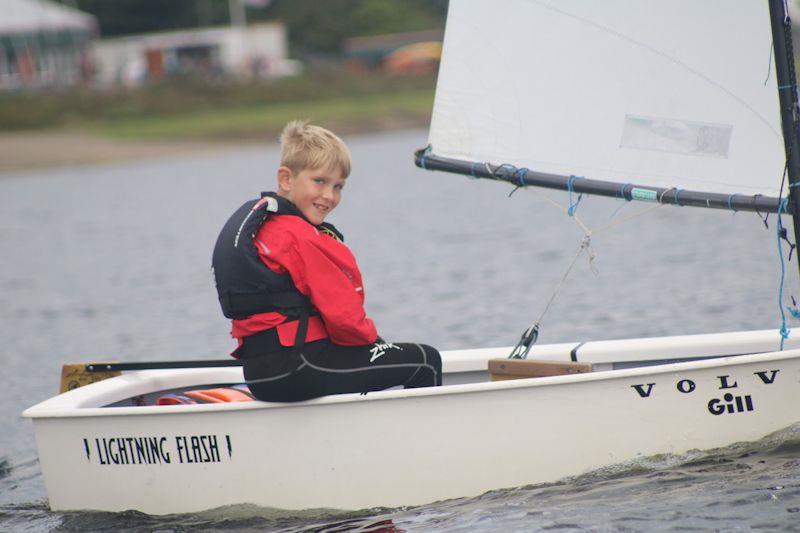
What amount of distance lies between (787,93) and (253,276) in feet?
6.72

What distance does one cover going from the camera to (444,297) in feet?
34.6

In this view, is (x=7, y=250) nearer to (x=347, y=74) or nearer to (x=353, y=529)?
(x=353, y=529)

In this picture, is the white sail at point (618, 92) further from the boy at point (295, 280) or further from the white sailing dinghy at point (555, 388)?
the boy at point (295, 280)

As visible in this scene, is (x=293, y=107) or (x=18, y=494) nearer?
(x=18, y=494)

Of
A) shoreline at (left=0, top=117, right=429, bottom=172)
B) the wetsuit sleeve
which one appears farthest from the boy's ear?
shoreline at (left=0, top=117, right=429, bottom=172)

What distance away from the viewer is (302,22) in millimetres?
53781

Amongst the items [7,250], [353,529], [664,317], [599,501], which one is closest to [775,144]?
[599,501]

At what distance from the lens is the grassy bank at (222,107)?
101 ft

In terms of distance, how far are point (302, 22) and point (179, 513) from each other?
50625 millimetres

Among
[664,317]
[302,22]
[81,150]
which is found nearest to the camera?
[664,317]

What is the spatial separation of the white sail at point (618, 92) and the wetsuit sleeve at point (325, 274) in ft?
3.51

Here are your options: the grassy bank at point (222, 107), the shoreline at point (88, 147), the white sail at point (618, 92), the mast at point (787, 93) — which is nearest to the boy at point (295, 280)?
the white sail at point (618, 92)

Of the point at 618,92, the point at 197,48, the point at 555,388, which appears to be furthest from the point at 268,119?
the point at 555,388

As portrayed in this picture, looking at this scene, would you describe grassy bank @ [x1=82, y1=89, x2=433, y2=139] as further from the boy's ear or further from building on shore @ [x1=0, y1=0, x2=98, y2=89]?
the boy's ear
